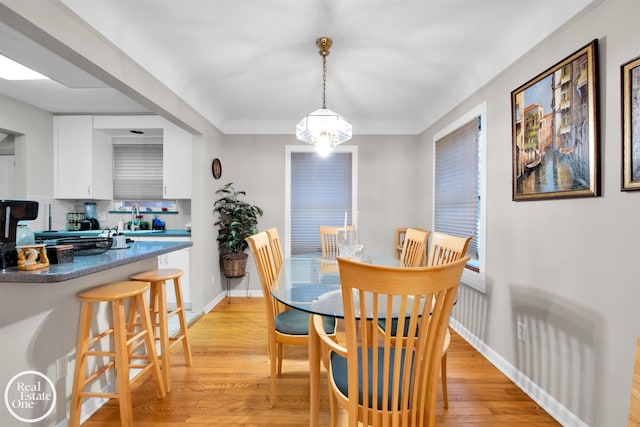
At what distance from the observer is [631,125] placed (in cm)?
132

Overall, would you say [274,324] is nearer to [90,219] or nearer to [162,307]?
[162,307]

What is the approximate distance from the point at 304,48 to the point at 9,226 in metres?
2.20

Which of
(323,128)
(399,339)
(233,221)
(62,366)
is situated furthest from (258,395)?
(233,221)

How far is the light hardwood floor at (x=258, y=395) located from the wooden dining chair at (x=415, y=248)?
867mm

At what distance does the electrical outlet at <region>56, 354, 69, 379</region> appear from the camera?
62.2 inches

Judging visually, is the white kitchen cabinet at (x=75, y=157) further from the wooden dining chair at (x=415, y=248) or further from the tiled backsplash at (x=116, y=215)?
the wooden dining chair at (x=415, y=248)

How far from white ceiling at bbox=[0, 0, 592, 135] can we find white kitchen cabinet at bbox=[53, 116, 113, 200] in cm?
25

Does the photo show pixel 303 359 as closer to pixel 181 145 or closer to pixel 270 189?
pixel 270 189

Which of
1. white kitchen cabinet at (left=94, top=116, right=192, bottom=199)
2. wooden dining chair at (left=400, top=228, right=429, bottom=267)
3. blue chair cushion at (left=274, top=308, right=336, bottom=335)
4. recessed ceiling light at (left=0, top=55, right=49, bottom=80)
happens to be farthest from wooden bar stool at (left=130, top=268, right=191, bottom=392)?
recessed ceiling light at (left=0, top=55, right=49, bottom=80)

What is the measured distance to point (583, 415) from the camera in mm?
1578

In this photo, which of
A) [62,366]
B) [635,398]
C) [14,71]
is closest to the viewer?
[635,398]

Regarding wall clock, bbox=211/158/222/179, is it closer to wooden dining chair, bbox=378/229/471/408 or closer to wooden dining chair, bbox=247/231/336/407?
wooden dining chair, bbox=247/231/336/407

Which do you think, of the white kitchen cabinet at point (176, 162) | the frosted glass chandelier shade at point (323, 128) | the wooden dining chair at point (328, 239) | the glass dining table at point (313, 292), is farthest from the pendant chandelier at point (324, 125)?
the white kitchen cabinet at point (176, 162)

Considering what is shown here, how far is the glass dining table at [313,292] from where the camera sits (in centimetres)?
138
